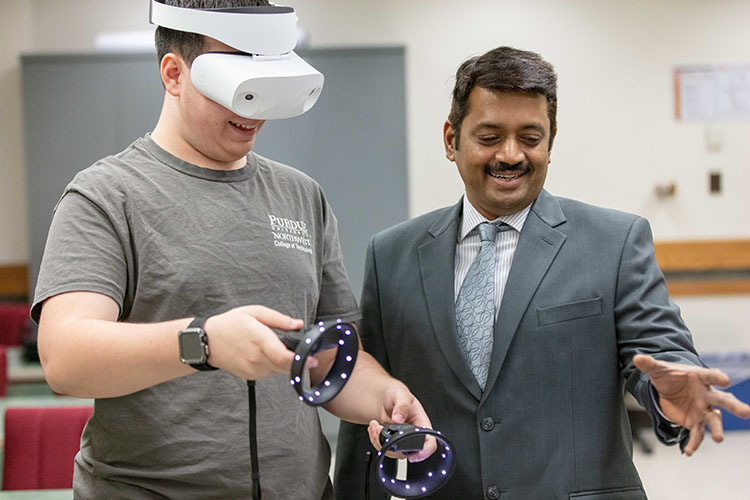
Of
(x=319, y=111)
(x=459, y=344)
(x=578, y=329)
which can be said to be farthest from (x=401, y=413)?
(x=319, y=111)

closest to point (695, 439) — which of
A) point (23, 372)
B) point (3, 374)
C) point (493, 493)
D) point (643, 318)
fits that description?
point (643, 318)

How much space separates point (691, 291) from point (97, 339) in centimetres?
514

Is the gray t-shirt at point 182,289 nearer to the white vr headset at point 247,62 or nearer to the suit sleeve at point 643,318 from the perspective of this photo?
A: the white vr headset at point 247,62

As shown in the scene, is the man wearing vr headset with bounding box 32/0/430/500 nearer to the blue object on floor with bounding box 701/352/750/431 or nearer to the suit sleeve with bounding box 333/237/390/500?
the suit sleeve with bounding box 333/237/390/500

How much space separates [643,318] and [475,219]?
411 millimetres

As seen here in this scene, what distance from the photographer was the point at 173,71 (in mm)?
1365

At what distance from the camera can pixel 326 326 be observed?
3.59ft

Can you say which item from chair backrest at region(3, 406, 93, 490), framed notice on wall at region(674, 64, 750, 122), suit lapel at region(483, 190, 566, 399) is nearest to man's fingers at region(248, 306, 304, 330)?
suit lapel at region(483, 190, 566, 399)

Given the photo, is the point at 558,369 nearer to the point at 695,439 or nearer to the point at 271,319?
the point at 695,439

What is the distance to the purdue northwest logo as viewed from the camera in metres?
1.42

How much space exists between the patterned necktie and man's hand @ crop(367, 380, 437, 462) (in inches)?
10.0

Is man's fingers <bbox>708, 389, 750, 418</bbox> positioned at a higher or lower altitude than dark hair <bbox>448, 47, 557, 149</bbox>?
lower

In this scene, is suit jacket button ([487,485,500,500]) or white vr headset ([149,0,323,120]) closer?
white vr headset ([149,0,323,120])

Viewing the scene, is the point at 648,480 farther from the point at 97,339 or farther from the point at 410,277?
the point at 97,339
